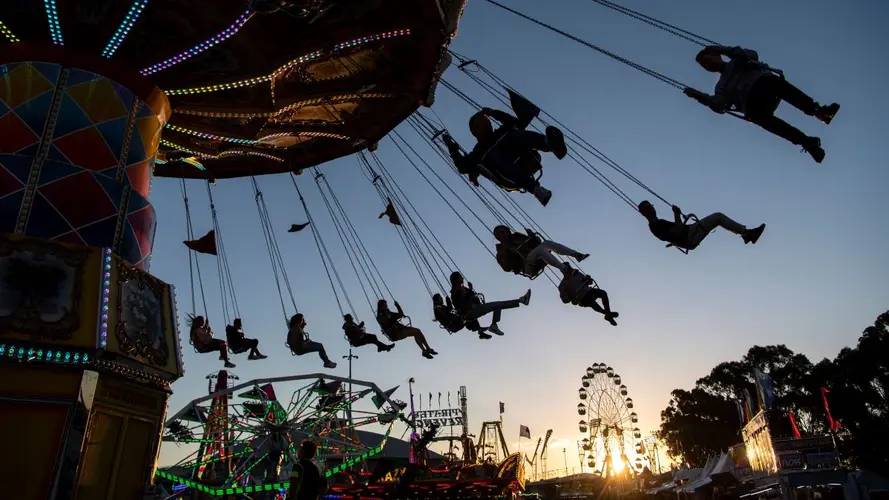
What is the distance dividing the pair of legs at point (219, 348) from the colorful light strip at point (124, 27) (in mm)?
8609

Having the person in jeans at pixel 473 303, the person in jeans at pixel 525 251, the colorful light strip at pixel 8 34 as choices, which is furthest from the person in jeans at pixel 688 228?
the colorful light strip at pixel 8 34

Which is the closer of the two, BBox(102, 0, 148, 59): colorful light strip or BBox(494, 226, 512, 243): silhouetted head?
BBox(102, 0, 148, 59): colorful light strip

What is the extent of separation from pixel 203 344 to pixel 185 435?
6.17 meters

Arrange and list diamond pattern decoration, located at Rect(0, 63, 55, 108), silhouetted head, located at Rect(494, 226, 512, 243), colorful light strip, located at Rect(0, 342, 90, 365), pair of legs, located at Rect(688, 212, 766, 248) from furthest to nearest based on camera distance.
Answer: silhouetted head, located at Rect(494, 226, 512, 243) → pair of legs, located at Rect(688, 212, 766, 248) → diamond pattern decoration, located at Rect(0, 63, 55, 108) → colorful light strip, located at Rect(0, 342, 90, 365)

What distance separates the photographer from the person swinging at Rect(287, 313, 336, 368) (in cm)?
1546

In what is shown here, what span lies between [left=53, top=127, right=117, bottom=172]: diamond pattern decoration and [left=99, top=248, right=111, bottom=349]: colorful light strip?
1.56 m

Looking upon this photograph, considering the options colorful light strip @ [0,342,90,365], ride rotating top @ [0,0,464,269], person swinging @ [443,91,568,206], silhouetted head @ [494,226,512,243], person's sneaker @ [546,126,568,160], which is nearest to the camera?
colorful light strip @ [0,342,90,365]

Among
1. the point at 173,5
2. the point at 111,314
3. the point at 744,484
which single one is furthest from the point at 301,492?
the point at 744,484

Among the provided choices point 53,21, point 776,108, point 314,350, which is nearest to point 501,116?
point 776,108

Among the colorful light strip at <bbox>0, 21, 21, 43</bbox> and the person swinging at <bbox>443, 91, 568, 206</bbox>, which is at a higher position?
the colorful light strip at <bbox>0, 21, 21, 43</bbox>

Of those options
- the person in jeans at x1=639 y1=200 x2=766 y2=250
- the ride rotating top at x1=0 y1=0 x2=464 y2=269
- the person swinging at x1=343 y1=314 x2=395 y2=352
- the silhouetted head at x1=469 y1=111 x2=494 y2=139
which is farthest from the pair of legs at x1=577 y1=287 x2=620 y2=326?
the person swinging at x1=343 y1=314 x2=395 y2=352

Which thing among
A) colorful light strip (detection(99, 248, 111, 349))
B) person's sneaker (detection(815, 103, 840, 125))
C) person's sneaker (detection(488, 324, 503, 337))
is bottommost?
colorful light strip (detection(99, 248, 111, 349))

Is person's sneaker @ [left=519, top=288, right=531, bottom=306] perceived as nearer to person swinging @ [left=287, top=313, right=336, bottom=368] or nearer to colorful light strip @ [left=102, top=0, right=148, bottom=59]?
person swinging @ [left=287, top=313, right=336, bottom=368]

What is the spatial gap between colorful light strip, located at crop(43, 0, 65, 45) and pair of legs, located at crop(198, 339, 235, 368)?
8871 millimetres
